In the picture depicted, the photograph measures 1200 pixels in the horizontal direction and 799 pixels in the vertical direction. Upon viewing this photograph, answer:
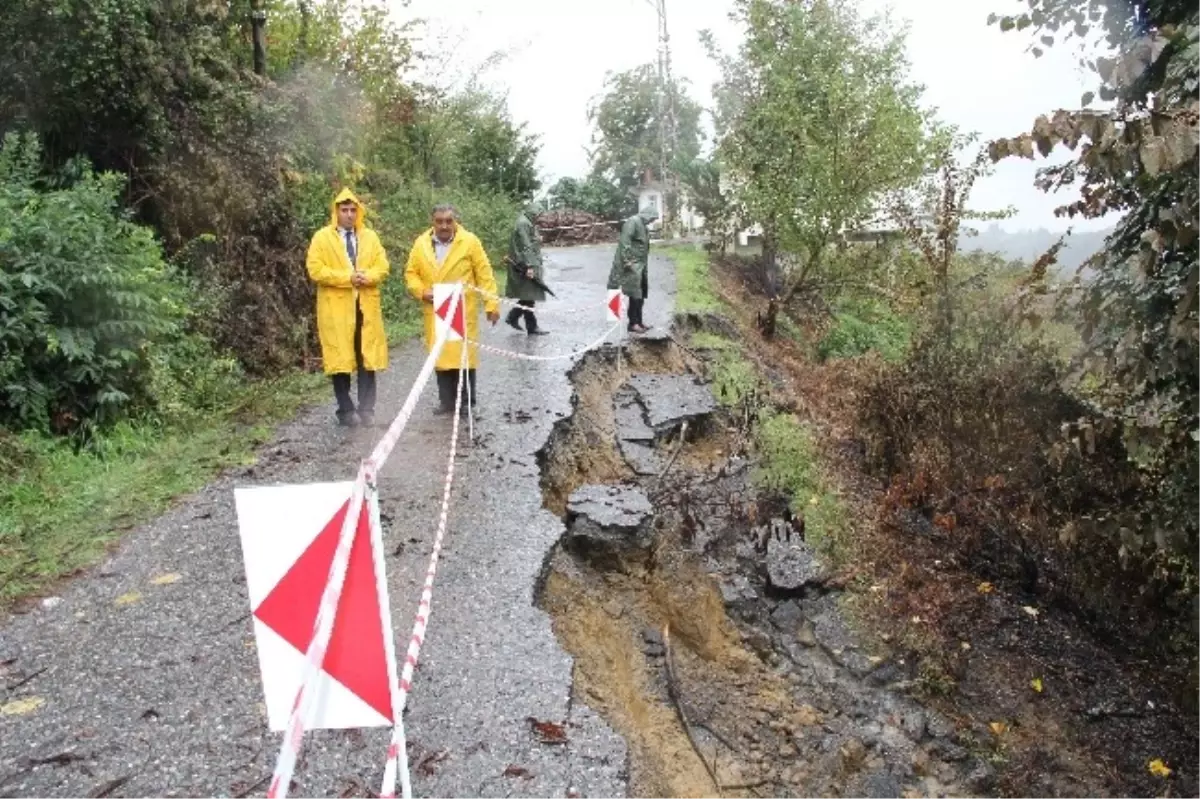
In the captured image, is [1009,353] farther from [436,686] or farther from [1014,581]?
[436,686]

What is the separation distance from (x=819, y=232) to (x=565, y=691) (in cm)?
1179

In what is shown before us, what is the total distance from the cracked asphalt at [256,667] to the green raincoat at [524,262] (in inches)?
199

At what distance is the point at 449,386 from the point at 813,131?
8909mm

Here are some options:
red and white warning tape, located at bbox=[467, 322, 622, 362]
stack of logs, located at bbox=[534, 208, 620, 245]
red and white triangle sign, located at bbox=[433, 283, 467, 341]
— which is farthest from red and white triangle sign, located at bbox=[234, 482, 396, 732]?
stack of logs, located at bbox=[534, 208, 620, 245]

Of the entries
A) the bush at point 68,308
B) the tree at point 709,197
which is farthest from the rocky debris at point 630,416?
the tree at point 709,197

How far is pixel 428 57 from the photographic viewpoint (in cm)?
2103

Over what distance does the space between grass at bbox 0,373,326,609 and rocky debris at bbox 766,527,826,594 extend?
4.01m

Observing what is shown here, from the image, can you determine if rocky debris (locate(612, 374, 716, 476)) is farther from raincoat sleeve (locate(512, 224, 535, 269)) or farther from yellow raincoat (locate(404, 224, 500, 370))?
raincoat sleeve (locate(512, 224, 535, 269))

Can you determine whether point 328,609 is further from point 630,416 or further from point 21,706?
point 630,416

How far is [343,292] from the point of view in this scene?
7.32 metres

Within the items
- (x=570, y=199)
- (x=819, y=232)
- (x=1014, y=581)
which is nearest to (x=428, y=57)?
(x=819, y=232)

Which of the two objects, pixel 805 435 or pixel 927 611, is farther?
pixel 805 435

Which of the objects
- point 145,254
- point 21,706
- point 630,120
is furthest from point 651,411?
point 630,120

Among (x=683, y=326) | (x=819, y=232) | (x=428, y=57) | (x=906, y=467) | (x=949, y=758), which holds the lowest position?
(x=949, y=758)
